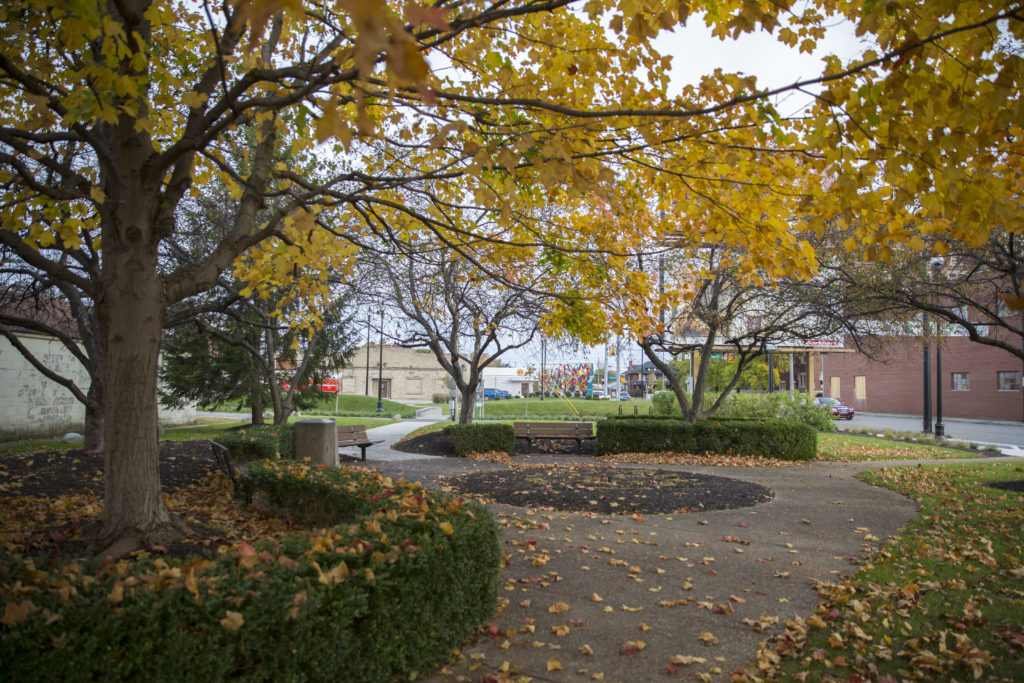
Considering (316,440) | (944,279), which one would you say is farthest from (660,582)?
(944,279)

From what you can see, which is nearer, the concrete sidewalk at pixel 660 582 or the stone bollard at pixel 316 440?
the concrete sidewalk at pixel 660 582

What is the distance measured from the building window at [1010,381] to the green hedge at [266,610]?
40.5 meters

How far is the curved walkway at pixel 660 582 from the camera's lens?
3.85 meters

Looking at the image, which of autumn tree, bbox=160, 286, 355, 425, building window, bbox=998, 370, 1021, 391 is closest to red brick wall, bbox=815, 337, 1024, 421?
building window, bbox=998, 370, 1021, 391

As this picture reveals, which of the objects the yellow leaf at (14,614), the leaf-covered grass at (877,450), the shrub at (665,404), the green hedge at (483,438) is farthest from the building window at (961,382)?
the yellow leaf at (14,614)

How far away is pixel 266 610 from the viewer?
115 inches

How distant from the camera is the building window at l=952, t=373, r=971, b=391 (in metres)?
37.0

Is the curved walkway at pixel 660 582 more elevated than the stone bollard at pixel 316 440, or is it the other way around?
the stone bollard at pixel 316 440

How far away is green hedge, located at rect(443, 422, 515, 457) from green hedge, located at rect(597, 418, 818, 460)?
7.61 feet

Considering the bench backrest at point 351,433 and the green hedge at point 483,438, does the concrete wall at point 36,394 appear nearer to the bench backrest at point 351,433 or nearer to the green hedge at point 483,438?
the bench backrest at point 351,433

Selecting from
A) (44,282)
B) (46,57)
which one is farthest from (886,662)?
(44,282)

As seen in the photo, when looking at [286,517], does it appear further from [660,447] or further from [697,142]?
[660,447]

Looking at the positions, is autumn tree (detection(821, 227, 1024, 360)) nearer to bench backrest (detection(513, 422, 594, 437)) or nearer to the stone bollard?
bench backrest (detection(513, 422, 594, 437))

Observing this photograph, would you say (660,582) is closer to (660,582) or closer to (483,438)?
(660,582)
